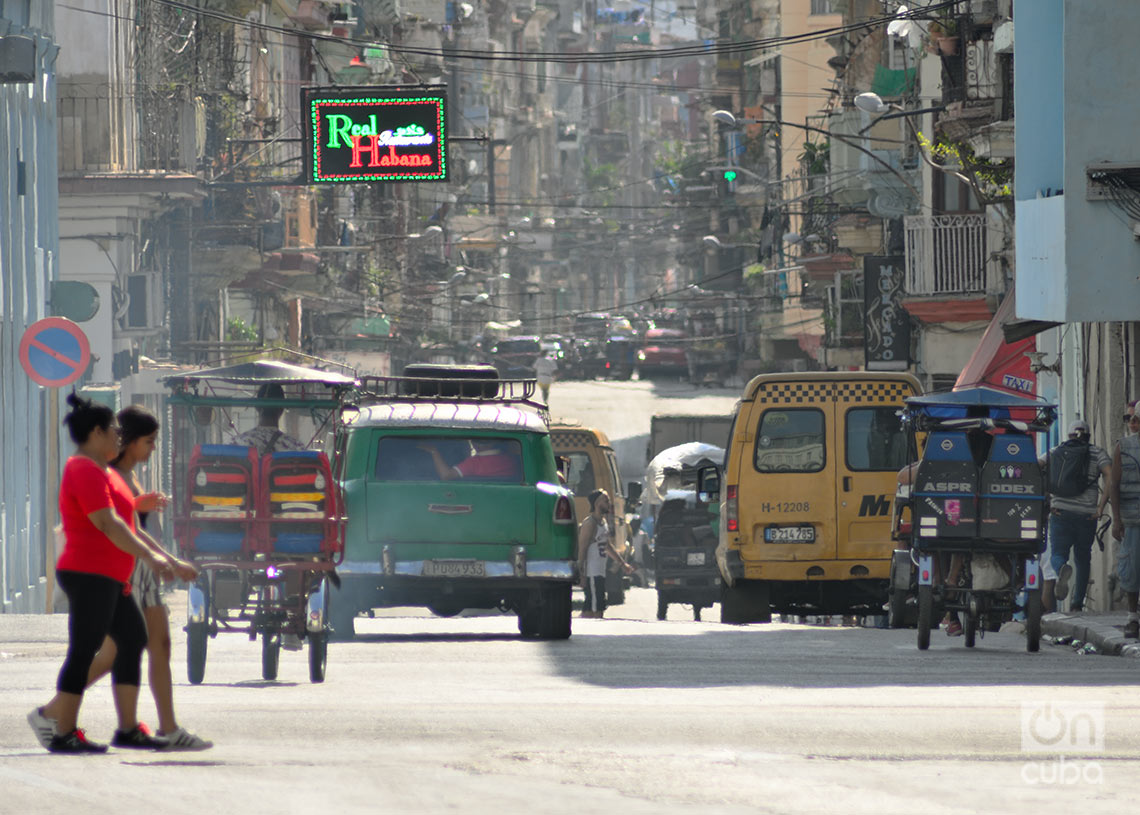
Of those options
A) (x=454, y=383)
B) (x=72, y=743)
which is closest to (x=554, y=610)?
(x=72, y=743)

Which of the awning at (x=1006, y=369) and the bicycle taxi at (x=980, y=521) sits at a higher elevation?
the awning at (x=1006, y=369)

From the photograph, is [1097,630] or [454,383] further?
[454,383]

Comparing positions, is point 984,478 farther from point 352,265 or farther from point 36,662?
point 352,265

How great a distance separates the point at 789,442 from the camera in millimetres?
19359

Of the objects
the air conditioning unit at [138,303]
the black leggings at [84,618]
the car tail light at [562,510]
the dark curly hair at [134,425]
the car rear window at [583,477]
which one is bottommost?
the car rear window at [583,477]

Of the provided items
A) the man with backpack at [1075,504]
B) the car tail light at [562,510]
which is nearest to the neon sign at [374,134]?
the man with backpack at [1075,504]

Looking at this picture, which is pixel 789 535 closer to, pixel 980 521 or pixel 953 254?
pixel 980 521

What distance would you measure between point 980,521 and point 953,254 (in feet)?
61.7

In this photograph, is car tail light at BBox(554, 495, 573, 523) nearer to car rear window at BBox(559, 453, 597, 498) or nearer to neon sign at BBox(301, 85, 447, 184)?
car rear window at BBox(559, 453, 597, 498)

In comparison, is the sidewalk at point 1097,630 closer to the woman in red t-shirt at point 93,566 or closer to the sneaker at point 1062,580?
the sneaker at point 1062,580

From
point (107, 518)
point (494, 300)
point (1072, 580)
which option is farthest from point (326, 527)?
point (494, 300)

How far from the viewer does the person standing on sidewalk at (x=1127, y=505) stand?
17.2 m

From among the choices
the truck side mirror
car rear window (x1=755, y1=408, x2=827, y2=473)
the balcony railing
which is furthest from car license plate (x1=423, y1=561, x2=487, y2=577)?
the balcony railing

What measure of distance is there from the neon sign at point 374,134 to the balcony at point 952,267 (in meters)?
7.98
